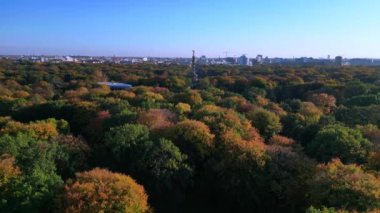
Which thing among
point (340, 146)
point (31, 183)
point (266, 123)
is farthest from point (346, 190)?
point (266, 123)

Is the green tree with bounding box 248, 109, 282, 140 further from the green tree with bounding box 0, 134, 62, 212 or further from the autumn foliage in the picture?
the green tree with bounding box 0, 134, 62, 212

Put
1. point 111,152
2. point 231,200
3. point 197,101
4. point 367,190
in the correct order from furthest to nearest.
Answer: point 197,101, point 111,152, point 231,200, point 367,190

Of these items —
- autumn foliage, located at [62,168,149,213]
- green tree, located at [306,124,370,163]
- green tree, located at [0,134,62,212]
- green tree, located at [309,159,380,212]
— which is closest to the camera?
autumn foliage, located at [62,168,149,213]

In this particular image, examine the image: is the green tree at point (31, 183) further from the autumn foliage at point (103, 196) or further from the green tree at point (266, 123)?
the green tree at point (266, 123)

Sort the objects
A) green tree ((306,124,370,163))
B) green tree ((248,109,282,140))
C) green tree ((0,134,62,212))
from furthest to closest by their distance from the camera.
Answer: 1. green tree ((248,109,282,140))
2. green tree ((306,124,370,163))
3. green tree ((0,134,62,212))

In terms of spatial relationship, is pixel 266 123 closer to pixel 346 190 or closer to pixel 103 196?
pixel 346 190

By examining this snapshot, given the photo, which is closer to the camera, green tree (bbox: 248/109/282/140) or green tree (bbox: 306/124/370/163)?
green tree (bbox: 306/124/370/163)

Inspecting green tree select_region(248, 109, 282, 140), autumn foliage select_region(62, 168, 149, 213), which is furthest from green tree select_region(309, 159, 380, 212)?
green tree select_region(248, 109, 282, 140)

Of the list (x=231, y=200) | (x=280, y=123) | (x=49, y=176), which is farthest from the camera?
(x=280, y=123)

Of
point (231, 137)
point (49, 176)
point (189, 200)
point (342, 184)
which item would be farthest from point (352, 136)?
point (49, 176)

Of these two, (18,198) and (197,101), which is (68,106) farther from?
(18,198)

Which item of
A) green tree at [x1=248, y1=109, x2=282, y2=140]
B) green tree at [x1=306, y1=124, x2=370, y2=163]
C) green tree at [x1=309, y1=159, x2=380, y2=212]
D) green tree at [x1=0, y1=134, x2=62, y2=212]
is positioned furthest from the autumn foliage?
green tree at [x1=248, y1=109, x2=282, y2=140]
